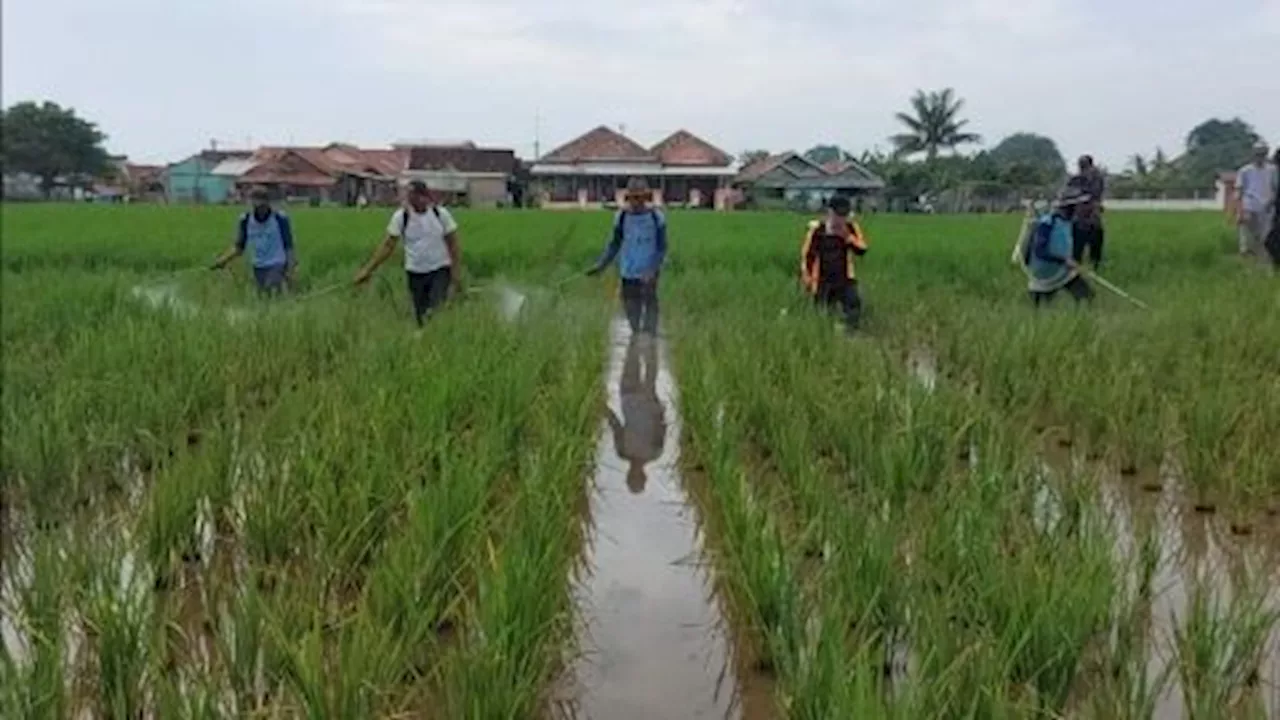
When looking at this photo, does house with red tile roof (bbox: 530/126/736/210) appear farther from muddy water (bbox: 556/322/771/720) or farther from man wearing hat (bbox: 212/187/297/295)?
muddy water (bbox: 556/322/771/720)

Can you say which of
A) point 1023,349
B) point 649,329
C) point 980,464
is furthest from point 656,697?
point 649,329

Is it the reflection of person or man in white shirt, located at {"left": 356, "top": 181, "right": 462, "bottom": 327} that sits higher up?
man in white shirt, located at {"left": 356, "top": 181, "right": 462, "bottom": 327}

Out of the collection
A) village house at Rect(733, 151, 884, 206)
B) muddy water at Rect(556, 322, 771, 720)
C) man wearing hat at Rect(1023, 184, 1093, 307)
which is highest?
village house at Rect(733, 151, 884, 206)

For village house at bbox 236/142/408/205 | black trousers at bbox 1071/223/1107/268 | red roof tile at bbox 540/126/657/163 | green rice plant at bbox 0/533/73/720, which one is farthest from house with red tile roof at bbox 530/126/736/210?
green rice plant at bbox 0/533/73/720

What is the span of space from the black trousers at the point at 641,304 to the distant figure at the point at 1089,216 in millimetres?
3655

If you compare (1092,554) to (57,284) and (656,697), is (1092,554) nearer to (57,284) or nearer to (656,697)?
(656,697)

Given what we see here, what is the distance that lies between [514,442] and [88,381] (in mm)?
1632

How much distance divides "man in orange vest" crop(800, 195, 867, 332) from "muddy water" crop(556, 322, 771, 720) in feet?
9.13

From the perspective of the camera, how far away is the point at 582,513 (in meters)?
3.85

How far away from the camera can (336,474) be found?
331 cm

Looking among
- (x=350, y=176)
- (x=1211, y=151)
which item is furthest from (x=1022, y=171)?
(x=350, y=176)

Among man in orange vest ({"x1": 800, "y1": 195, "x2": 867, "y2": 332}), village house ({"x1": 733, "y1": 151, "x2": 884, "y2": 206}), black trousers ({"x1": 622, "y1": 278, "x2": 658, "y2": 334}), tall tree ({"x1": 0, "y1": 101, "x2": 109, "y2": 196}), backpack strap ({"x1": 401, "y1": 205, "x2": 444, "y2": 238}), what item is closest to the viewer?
tall tree ({"x1": 0, "y1": 101, "x2": 109, "y2": 196})

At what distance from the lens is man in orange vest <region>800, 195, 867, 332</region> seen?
23.6ft

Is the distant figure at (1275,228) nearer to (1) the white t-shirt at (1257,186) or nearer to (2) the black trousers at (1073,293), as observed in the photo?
(1) the white t-shirt at (1257,186)
